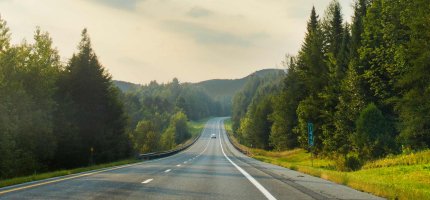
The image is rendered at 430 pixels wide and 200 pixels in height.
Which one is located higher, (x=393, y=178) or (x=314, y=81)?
(x=314, y=81)

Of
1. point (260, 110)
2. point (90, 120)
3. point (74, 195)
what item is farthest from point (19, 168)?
point (260, 110)

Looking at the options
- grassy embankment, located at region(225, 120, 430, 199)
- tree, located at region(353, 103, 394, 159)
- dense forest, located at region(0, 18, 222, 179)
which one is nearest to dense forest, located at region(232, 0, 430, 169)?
tree, located at region(353, 103, 394, 159)

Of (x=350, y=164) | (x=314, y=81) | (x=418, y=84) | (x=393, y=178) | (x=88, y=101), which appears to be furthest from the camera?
(x=314, y=81)

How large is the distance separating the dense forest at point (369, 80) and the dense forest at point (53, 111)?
23.4 m

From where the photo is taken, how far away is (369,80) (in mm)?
41656

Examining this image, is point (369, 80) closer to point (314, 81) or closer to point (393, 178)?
point (314, 81)

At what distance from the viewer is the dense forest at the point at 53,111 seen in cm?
3672

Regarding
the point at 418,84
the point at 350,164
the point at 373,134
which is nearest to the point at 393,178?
the point at 350,164

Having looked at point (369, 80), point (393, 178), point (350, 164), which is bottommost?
point (350, 164)

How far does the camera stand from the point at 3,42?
40.6 metres

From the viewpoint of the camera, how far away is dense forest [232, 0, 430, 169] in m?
34.3

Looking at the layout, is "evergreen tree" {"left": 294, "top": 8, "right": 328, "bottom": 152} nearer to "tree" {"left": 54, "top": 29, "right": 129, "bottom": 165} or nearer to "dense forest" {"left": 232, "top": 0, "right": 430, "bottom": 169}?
"dense forest" {"left": 232, "top": 0, "right": 430, "bottom": 169}

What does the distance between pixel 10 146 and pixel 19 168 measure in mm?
3879

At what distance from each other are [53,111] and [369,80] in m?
31.9
